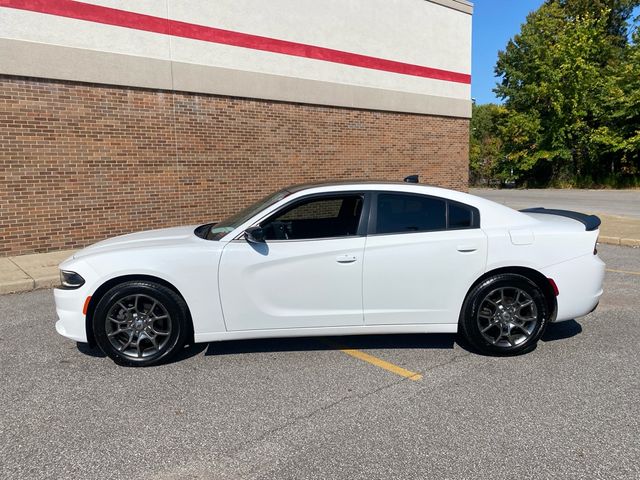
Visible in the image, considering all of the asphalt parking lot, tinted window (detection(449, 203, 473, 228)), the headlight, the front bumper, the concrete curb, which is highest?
tinted window (detection(449, 203, 473, 228))

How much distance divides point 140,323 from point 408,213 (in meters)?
2.41

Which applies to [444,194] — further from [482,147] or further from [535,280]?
[482,147]

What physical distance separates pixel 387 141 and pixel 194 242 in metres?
10.4

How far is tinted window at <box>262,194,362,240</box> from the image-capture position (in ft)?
12.9

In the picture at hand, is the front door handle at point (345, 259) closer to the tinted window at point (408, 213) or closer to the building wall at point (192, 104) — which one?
the tinted window at point (408, 213)

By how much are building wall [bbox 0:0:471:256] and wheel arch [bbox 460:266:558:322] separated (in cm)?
763

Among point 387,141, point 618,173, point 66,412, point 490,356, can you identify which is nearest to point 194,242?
point 66,412

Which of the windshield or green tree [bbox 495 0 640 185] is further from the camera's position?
green tree [bbox 495 0 640 185]

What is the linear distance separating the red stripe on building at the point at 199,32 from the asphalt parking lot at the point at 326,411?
668 centimetres

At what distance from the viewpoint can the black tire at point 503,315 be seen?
3.89 m

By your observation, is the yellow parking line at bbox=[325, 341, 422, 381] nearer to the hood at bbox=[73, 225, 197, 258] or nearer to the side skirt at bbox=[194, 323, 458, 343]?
the side skirt at bbox=[194, 323, 458, 343]

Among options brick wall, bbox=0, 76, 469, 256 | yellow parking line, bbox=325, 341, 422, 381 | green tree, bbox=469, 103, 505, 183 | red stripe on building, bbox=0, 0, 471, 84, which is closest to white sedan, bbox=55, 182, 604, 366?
yellow parking line, bbox=325, 341, 422, 381

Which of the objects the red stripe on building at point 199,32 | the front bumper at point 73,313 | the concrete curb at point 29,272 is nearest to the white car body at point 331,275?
the front bumper at point 73,313

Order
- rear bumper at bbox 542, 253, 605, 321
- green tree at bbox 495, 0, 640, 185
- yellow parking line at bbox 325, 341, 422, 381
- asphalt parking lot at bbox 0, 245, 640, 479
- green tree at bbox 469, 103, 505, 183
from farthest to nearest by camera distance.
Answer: green tree at bbox 469, 103, 505, 183, green tree at bbox 495, 0, 640, 185, rear bumper at bbox 542, 253, 605, 321, yellow parking line at bbox 325, 341, 422, 381, asphalt parking lot at bbox 0, 245, 640, 479
